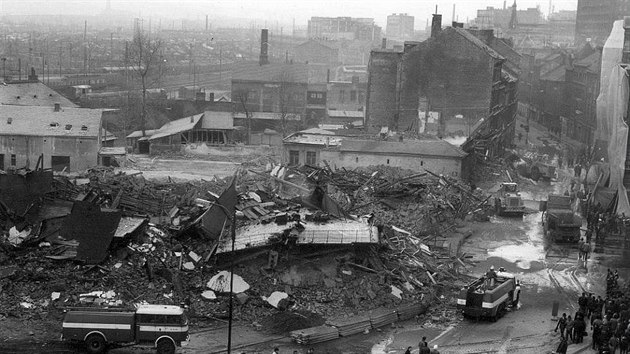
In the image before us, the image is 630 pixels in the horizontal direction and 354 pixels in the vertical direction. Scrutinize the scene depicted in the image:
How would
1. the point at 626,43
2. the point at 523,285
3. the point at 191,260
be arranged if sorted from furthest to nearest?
1. the point at 626,43
2. the point at 523,285
3. the point at 191,260

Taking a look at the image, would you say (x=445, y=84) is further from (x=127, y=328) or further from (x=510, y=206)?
(x=127, y=328)

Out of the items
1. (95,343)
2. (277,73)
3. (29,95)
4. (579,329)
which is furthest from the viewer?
(277,73)

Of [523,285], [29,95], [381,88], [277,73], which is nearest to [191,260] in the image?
[523,285]

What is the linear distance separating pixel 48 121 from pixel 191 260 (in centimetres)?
2422

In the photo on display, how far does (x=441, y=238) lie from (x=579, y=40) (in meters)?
93.3

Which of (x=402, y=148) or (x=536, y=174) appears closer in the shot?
(x=402, y=148)

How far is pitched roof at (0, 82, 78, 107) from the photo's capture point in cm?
6465

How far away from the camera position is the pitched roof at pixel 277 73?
8538 cm

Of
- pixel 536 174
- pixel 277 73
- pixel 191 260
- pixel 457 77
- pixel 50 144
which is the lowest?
pixel 536 174

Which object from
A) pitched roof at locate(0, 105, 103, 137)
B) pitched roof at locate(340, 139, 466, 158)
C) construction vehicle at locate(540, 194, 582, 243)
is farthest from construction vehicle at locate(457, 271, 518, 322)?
pitched roof at locate(0, 105, 103, 137)

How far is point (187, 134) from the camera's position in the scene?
61688mm

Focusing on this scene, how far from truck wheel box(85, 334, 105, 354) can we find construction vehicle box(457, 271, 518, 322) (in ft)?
38.6

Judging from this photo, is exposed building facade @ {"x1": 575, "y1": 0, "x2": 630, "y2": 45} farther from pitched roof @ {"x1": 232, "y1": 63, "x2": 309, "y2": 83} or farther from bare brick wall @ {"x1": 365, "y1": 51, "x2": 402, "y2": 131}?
bare brick wall @ {"x1": 365, "y1": 51, "x2": 402, "y2": 131}

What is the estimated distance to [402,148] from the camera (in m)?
49.9
